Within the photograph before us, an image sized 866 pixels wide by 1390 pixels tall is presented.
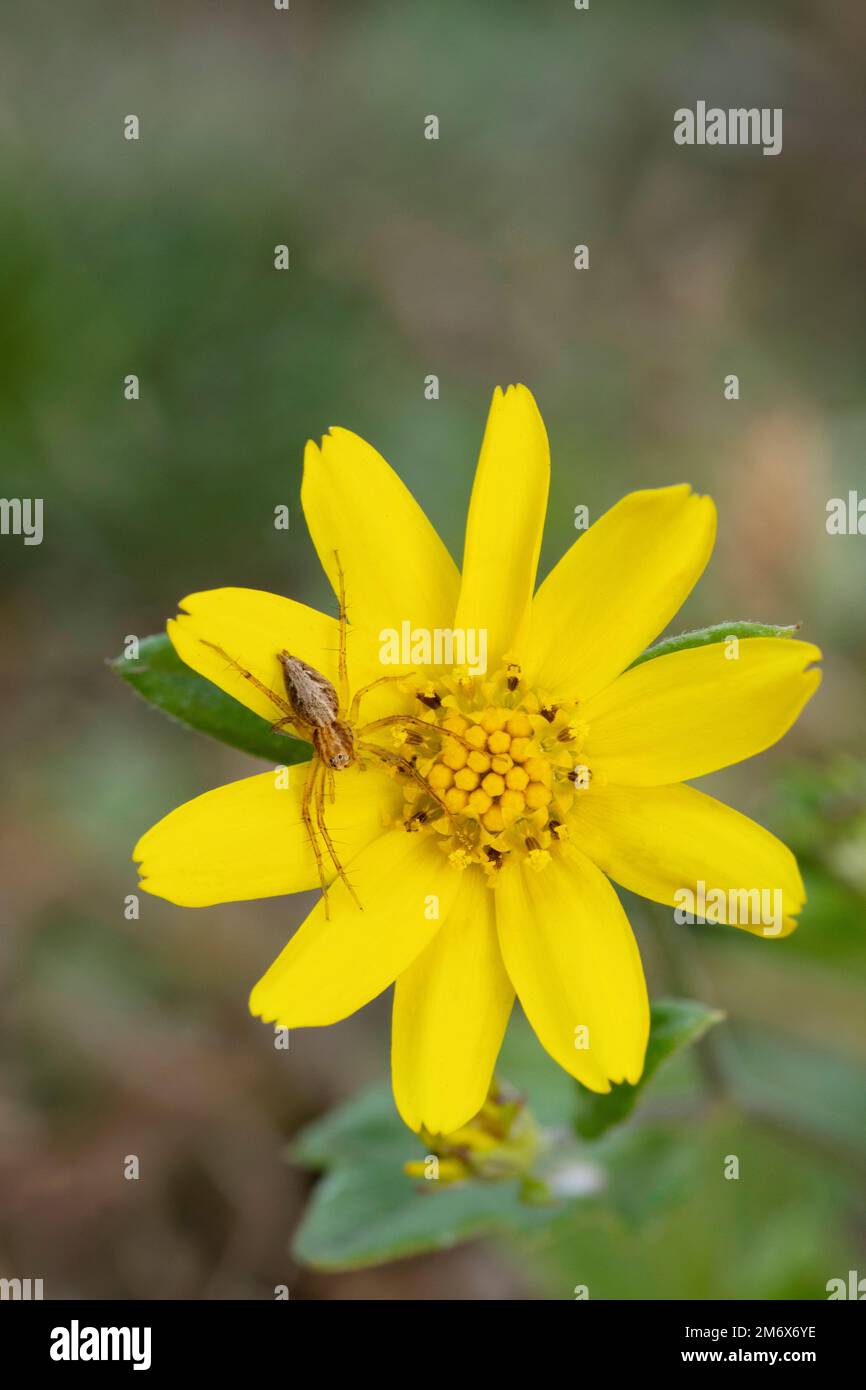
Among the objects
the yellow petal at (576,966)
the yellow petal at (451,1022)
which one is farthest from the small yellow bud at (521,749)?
the yellow petal at (451,1022)

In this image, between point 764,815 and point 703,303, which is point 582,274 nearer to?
point 703,303

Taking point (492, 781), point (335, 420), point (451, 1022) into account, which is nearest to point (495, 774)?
point (492, 781)

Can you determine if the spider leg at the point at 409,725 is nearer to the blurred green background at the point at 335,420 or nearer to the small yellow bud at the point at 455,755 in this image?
the small yellow bud at the point at 455,755

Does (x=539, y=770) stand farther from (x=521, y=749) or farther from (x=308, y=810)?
(x=308, y=810)

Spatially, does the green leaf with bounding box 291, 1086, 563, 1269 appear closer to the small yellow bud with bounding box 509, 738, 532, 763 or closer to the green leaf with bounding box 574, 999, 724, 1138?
the green leaf with bounding box 574, 999, 724, 1138

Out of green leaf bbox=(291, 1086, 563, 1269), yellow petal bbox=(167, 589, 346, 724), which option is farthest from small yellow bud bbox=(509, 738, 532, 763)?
green leaf bbox=(291, 1086, 563, 1269)
